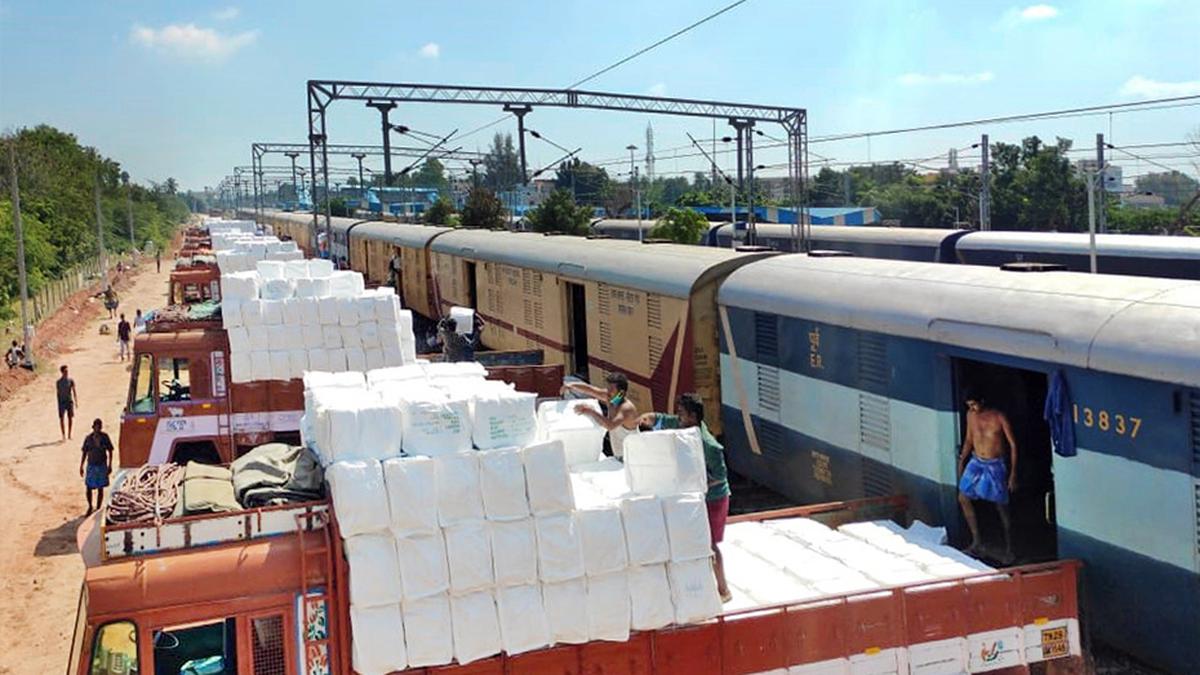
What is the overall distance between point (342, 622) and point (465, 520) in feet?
2.70

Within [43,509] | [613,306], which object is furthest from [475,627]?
[43,509]

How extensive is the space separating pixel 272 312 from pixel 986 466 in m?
8.86

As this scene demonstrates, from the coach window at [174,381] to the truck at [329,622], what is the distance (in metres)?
7.98

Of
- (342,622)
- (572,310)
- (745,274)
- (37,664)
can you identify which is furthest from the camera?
(572,310)

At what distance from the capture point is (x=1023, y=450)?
9.28 m

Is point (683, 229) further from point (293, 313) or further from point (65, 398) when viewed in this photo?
point (293, 313)

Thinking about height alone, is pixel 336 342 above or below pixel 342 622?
above

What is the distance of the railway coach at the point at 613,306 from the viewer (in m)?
12.6

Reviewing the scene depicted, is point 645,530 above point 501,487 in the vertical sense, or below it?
below

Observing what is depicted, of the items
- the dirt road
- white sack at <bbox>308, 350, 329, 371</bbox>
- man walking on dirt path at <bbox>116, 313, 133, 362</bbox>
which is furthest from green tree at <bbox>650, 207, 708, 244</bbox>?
white sack at <bbox>308, 350, 329, 371</bbox>

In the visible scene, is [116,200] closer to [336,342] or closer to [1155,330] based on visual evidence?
[336,342]

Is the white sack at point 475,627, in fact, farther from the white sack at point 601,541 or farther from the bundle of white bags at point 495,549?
the white sack at point 601,541

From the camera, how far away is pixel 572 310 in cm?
1809

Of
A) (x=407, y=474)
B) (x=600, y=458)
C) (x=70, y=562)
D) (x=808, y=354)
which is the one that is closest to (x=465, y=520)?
(x=407, y=474)
